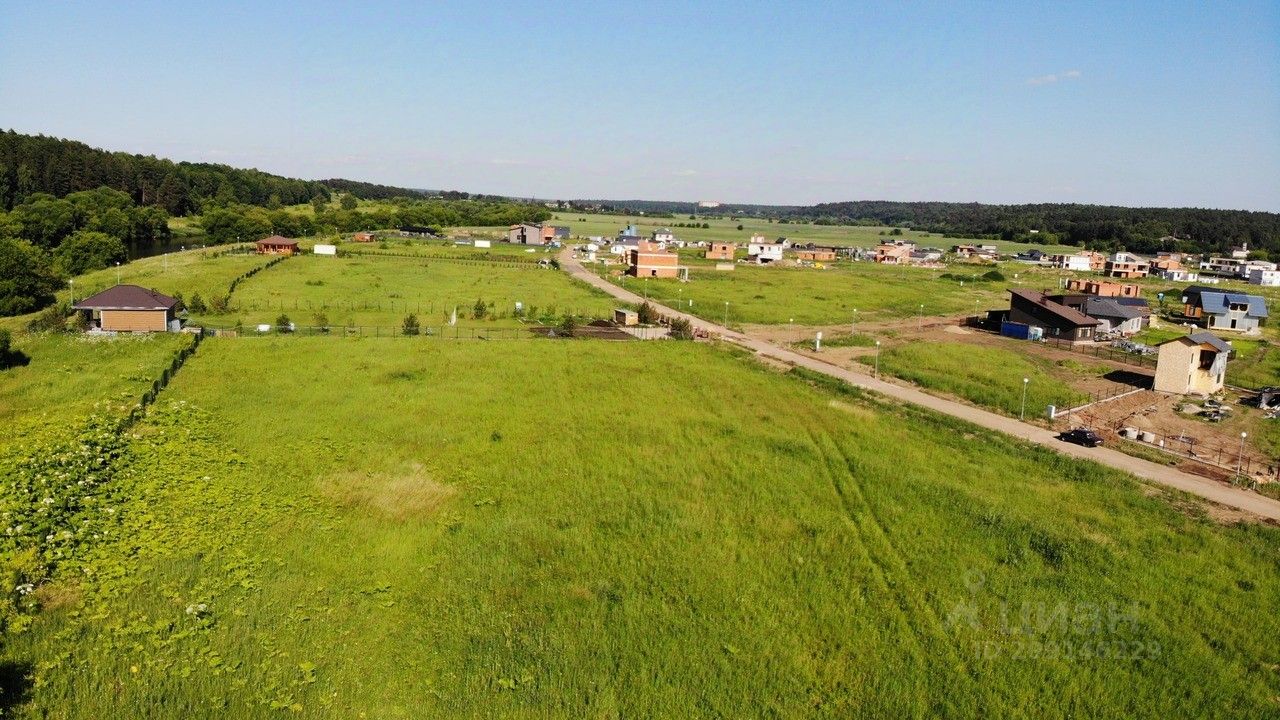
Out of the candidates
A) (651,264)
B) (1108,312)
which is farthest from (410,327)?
(1108,312)

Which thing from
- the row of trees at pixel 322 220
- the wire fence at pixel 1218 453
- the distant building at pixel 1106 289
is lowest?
the wire fence at pixel 1218 453

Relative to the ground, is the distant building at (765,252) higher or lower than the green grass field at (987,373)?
higher

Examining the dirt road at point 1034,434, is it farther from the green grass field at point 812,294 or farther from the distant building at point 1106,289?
the distant building at point 1106,289

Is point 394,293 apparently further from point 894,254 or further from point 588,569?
point 894,254

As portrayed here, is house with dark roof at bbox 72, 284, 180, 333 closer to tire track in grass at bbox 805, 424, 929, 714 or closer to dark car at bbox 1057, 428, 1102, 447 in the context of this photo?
tire track in grass at bbox 805, 424, 929, 714

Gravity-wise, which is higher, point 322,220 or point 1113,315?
point 322,220

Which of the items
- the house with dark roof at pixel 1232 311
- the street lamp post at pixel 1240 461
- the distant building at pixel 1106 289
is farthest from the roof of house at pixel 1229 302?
the street lamp post at pixel 1240 461
